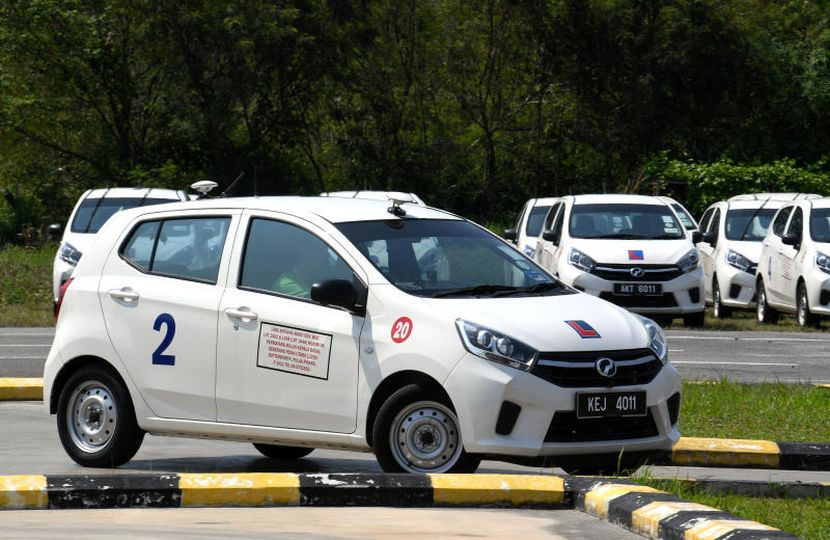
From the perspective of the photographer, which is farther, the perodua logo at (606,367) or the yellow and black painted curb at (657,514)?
the perodua logo at (606,367)

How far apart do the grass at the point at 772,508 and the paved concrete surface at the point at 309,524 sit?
710 mm

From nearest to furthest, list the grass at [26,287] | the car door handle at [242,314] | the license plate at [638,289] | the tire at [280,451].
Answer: the car door handle at [242,314] → the tire at [280,451] → the license plate at [638,289] → the grass at [26,287]

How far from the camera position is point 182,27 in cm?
4141

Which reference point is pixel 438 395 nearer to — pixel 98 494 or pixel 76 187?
pixel 98 494

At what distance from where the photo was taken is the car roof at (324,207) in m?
9.92

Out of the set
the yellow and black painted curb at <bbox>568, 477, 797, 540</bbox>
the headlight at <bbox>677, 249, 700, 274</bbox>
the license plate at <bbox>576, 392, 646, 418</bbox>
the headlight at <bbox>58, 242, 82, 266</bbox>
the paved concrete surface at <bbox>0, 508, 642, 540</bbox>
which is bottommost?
the paved concrete surface at <bbox>0, 508, 642, 540</bbox>

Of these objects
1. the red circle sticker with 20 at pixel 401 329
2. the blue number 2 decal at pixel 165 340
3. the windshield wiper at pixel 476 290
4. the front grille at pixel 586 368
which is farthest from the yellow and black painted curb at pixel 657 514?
the blue number 2 decal at pixel 165 340

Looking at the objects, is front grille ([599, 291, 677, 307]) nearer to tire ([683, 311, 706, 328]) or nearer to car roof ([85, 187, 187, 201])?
tire ([683, 311, 706, 328])

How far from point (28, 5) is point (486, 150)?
39.3ft

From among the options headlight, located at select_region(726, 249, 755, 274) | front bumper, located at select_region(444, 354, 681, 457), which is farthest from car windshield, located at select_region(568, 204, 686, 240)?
front bumper, located at select_region(444, 354, 681, 457)

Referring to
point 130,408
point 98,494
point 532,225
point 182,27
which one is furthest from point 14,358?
point 182,27

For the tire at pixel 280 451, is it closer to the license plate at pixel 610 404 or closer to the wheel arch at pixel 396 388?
the wheel arch at pixel 396 388

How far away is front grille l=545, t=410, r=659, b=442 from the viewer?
8875 mm

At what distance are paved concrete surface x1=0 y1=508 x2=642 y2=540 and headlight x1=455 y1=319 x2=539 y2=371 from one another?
2.67 ft
